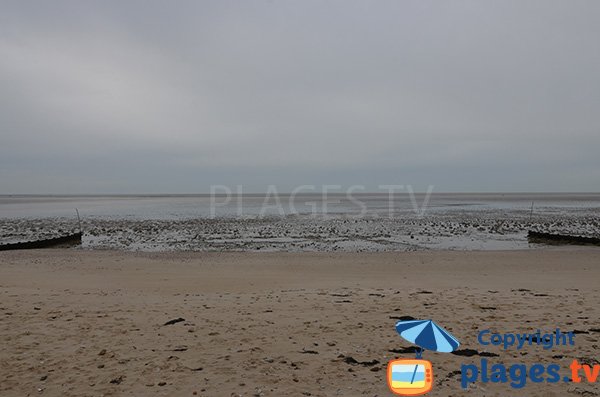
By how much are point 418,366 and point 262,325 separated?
3.59 meters

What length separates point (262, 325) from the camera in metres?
8.71

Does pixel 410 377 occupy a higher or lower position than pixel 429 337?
lower

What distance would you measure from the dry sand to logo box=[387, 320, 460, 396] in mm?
186

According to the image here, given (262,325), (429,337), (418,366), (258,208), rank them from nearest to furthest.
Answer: (429,337)
(418,366)
(262,325)
(258,208)

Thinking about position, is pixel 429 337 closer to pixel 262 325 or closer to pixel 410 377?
pixel 410 377

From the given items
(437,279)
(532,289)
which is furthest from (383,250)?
(532,289)

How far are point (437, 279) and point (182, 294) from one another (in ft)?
30.1

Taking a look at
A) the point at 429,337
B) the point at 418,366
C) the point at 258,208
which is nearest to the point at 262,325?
the point at 418,366

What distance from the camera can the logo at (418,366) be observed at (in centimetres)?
578

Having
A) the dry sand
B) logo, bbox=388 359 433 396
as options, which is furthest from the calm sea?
logo, bbox=388 359 433 396

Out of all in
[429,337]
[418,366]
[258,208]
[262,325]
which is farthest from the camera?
[258,208]

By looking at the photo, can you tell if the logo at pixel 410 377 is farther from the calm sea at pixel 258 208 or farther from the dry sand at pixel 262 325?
the calm sea at pixel 258 208

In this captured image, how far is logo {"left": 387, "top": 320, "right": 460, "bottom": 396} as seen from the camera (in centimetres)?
578

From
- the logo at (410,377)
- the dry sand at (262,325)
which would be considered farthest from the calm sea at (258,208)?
the logo at (410,377)
